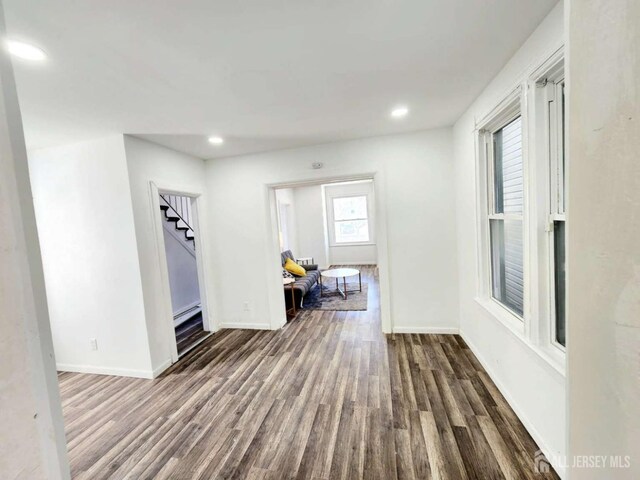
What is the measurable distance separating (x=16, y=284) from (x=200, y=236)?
10.00ft

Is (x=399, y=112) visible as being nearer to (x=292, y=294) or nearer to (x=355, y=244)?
(x=292, y=294)

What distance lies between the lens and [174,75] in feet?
5.37

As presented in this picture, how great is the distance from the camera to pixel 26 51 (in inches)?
51.9

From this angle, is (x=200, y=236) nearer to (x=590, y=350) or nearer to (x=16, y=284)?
(x=16, y=284)

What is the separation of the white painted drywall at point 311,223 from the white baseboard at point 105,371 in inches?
219

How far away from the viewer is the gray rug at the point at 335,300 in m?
4.42

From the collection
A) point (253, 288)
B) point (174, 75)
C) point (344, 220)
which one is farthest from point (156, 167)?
point (344, 220)

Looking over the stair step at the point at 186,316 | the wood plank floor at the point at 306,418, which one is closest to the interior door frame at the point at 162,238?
the wood plank floor at the point at 306,418

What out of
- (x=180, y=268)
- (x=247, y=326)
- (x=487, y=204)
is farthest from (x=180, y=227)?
(x=487, y=204)

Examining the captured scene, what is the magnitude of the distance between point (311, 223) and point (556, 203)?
6709 mm

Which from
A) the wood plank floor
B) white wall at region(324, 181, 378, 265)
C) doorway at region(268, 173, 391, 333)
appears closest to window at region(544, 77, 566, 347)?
the wood plank floor

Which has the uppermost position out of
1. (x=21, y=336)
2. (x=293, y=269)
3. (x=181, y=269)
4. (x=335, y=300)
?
(x=21, y=336)

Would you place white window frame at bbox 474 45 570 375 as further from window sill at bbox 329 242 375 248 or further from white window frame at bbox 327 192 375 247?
window sill at bbox 329 242 375 248

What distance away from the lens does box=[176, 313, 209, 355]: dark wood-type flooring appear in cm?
332
